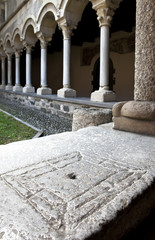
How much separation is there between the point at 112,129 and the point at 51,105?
16.5 feet

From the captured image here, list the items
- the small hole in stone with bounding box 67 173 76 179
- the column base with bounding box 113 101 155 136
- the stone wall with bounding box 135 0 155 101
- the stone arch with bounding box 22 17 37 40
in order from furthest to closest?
the stone arch with bounding box 22 17 37 40
the stone wall with bounding box 135 0 155 101
the column base with bounding box 113 101 155 136
the small hole in stone with bounding box 67 173 76 179

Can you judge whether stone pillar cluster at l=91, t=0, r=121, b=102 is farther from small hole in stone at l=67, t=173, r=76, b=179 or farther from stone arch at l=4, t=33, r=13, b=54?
stone arch at l=4, t=33, r=13, b=54

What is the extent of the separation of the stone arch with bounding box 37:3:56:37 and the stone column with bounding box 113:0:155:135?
5836 millimetres

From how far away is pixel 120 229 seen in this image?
82cm

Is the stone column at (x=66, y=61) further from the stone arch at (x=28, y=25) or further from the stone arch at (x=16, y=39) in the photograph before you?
the stone arch at (x=16, y=39)

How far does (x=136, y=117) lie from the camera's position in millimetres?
2031

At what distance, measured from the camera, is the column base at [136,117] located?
1955 millimetres

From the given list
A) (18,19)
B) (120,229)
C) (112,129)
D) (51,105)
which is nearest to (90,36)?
(18,19)

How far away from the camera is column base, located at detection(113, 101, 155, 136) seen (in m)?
1.96

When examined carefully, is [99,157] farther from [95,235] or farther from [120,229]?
[95,235]

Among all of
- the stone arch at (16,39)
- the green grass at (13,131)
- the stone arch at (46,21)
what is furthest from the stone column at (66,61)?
the stone arch at (16,39)

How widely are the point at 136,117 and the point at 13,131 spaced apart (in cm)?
335

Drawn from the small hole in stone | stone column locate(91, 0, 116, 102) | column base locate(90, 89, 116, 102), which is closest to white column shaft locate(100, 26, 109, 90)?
stone column locate(91, 0, 116, 102)

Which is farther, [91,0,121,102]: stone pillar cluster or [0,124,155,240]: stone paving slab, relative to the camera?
[91,0,121,102]: stone pillar cluster
